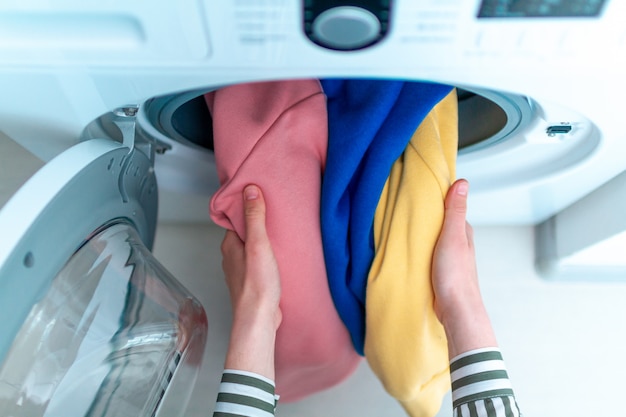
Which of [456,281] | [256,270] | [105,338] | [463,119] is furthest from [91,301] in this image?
[463,119]

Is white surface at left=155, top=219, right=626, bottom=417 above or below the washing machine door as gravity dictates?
above

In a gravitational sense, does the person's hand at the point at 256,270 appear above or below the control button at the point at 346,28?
below

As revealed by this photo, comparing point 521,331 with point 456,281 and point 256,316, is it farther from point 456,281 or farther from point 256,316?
point 256,316

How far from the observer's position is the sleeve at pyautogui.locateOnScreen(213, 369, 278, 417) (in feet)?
2.24

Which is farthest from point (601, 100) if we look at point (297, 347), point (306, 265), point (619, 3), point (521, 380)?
point (521, 380)

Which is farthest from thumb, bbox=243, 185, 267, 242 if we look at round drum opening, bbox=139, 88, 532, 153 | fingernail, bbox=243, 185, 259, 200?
round drum opening, bbox=139, 88, 532, 153

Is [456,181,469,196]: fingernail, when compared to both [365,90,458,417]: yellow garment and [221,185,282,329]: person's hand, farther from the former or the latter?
[221,185,282,329]: person's hand

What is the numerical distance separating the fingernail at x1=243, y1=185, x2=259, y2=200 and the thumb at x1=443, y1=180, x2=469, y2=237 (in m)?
0.25

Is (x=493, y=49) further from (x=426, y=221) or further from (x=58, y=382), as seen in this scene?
(x=58, y=382)

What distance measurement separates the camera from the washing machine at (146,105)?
46cm

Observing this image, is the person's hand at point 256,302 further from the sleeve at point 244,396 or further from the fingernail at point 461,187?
the fingernail at point 461,187

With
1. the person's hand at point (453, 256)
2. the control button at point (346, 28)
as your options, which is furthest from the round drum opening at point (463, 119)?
the control button at point (346, 28)

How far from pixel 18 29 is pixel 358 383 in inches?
30.7

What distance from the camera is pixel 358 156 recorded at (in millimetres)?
726
